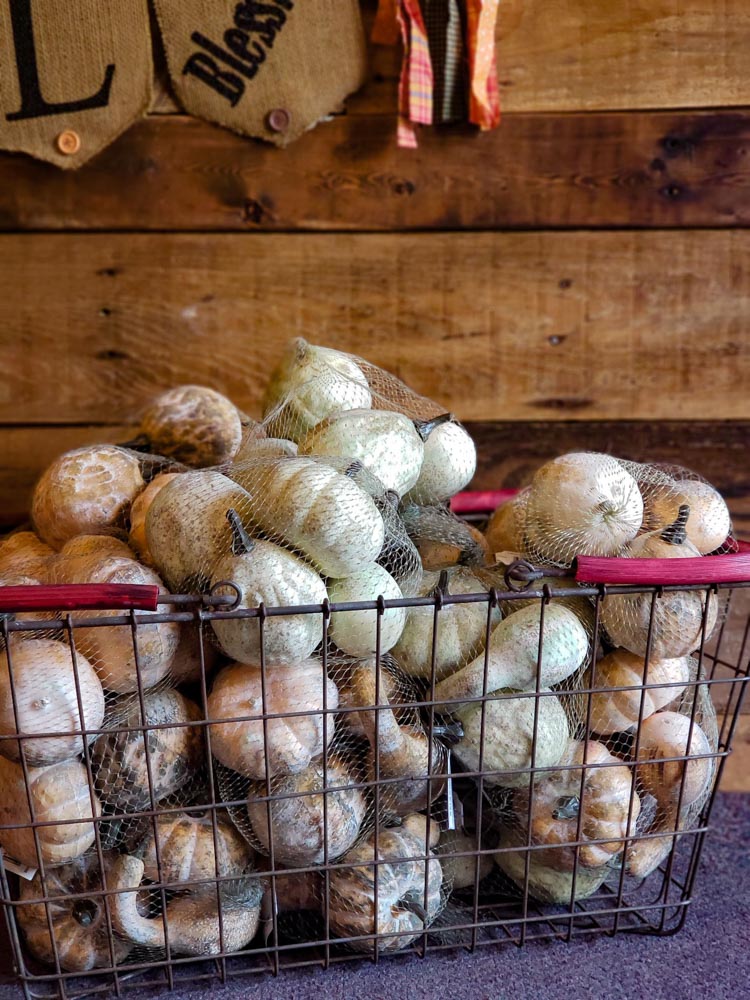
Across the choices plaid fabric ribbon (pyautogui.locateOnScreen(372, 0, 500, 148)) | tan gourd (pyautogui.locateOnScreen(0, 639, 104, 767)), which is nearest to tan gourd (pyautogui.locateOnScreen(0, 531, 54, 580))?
tan gourd (pyautogui.locateOnScreen(0, 639, 104, 767))

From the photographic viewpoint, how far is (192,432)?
2.87 feet

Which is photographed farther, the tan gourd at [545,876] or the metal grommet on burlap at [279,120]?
the metal grommet on burlap at [279,120]

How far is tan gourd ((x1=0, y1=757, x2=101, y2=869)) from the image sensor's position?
0.65m

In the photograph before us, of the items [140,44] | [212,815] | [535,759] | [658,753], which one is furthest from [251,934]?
[140,44]

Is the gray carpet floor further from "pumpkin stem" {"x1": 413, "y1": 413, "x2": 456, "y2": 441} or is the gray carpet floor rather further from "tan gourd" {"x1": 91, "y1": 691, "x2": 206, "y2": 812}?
"pumpkin stem" {"x1": 413, "y1": 413, "x2": 456, "y2": 441}

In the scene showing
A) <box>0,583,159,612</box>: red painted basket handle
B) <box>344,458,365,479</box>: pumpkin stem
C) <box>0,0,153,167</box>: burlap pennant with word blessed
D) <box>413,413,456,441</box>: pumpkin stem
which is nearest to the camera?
<box>0,583,159,612</box>: red painted basket handle

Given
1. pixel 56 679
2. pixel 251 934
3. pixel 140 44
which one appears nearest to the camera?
pixel 56 679

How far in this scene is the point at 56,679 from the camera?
624 millimetres

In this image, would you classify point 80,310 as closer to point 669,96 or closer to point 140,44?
point 140,44

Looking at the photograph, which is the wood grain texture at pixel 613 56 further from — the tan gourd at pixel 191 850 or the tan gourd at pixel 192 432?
the tan gourd at pixel 191 850

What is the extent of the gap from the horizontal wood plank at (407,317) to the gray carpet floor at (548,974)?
598mm

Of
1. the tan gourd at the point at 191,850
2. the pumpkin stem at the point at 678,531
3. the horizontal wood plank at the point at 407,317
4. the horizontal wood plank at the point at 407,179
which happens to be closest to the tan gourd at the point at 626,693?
the pumpkin stem at the point at 678,531

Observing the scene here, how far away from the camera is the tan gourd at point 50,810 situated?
646 millimetres

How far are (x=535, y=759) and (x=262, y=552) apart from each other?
28 centimetres
